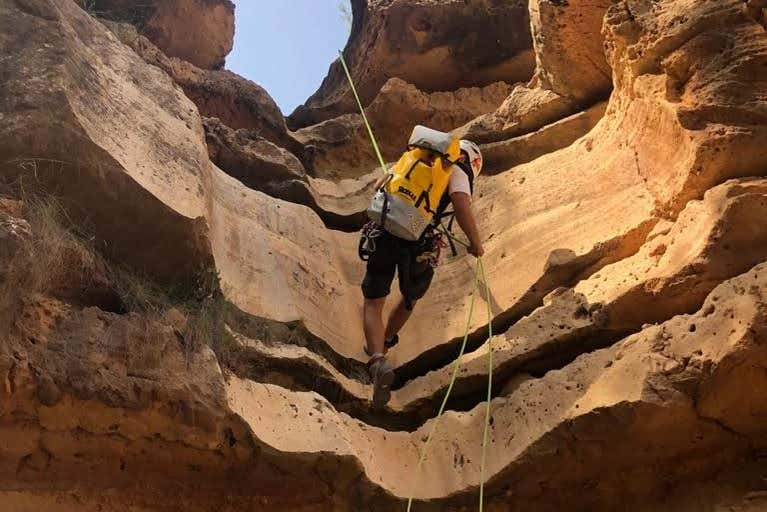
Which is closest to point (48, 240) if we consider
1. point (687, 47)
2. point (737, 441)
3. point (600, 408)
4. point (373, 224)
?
point (373, 224)

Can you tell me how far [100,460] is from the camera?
14.3 ft

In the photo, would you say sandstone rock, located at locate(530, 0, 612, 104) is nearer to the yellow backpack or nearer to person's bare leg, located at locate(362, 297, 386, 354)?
the yellow backpack

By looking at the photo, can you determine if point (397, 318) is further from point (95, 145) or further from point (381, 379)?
point (95, 145)

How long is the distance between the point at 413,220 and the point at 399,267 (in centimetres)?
47

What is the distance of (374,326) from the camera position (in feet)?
19.7

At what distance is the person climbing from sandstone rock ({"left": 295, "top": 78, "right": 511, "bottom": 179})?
14.9ft

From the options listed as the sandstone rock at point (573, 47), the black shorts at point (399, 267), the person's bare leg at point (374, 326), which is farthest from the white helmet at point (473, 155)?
the sandstone rock at point (573, 47)

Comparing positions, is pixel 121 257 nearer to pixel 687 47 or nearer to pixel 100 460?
pixel 100 460

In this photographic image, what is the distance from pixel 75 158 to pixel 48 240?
0.58 metres

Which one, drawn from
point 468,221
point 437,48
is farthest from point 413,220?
point 437,48

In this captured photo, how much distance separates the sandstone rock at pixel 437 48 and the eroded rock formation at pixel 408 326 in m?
4.00

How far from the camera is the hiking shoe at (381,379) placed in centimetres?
552

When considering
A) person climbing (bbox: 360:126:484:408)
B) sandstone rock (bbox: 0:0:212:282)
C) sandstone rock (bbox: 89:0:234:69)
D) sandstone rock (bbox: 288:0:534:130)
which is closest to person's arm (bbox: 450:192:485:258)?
person climbing (bbox: 360:126:484:408)

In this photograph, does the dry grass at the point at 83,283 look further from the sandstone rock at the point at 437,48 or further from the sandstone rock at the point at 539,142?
the sandstone rock at the point at 437,48
